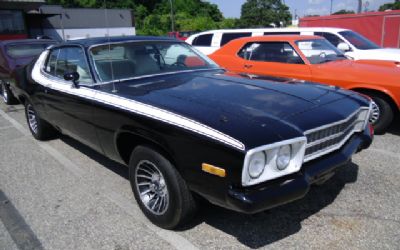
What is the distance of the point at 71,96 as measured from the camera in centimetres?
393

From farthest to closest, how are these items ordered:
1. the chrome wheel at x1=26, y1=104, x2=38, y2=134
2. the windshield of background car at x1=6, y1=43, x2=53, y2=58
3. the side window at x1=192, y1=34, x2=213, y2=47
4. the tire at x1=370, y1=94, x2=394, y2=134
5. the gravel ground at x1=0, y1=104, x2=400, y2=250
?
the side window at x1=192, y1=34, x2=213, y2=47
the windshield of background car at x1=6, y1=43, x2=53, y2=58
the chrome wheel at x1=26, y1=104, x2=38, y2=134
the tire at x1=370, y1=94, x2=394, y2=134
the gravel ground at x1=0, y1=104, x2=400, y2=250

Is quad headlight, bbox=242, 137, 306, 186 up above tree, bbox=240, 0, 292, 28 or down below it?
below

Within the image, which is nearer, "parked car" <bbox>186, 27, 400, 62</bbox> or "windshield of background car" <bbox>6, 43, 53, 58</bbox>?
"parked car" <bbox>186, 27, 400, 62</bbox>

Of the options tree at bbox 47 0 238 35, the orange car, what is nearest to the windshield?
the orange car

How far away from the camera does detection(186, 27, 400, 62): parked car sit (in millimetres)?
7754

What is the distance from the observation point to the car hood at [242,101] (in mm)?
2477

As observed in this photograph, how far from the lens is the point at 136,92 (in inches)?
130

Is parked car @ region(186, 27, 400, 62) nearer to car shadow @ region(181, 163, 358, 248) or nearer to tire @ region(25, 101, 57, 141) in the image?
car shadow @ region(181, 163, 358, 248)

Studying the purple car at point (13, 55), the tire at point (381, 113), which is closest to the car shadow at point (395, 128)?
the tire at point (381, 113)

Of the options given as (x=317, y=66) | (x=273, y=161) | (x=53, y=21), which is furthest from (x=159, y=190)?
(x=53, y=21)

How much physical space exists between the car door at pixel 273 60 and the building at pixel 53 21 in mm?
13608

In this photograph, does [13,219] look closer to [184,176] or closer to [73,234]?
[73,234]

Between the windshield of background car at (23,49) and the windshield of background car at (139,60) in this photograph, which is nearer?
the windshield of background car at (139,60)

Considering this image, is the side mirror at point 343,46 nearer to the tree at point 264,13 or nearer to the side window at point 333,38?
the side window at point 333,38
